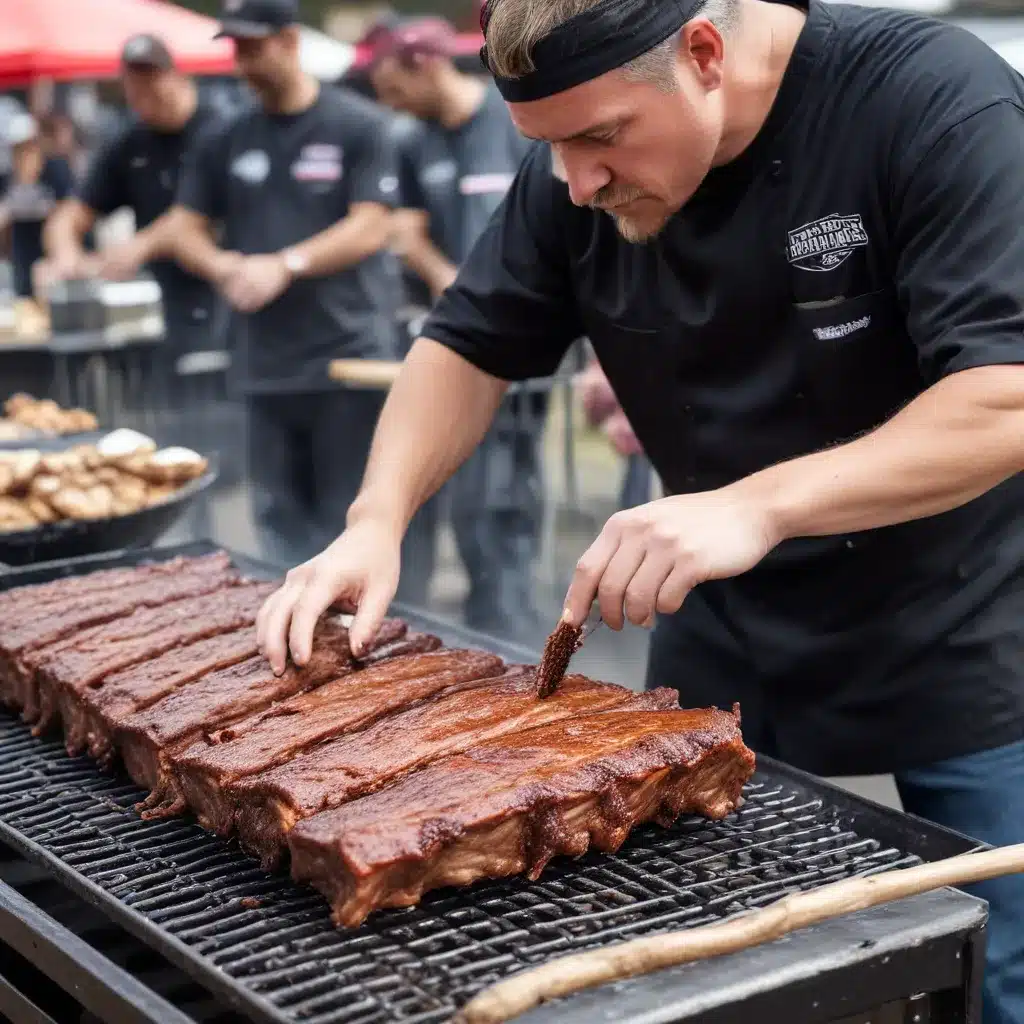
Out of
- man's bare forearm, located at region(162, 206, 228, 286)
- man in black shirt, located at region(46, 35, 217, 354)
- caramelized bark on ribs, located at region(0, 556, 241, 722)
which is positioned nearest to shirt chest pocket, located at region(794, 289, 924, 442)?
caramelized bark on ribs, located at region(0, 556, 241, 722)

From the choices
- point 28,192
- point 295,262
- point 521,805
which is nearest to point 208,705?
point 521,805

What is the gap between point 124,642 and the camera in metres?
3.34

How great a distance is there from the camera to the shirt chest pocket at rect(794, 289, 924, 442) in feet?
9.39

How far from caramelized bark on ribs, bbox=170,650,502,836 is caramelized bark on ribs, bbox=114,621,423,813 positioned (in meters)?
0.05

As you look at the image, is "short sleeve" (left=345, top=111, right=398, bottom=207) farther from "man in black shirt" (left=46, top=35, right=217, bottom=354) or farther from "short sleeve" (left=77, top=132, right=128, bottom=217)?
"short sleeve" (left=77, top=132, right=128, bottom=217)

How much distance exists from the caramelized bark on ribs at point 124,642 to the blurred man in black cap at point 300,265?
442 cm

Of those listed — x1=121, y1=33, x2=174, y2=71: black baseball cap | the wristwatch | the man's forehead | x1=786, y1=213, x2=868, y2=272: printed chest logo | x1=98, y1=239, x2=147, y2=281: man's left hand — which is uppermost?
x1=121, y1=33, x2=174, y2=71: black baseball cap

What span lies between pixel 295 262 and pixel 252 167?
0.78m

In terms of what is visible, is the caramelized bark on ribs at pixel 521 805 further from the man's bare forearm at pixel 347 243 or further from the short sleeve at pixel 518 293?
the man's bare forearm at pixel 347 243

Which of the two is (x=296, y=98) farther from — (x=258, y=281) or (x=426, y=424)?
(x=426, y=424)

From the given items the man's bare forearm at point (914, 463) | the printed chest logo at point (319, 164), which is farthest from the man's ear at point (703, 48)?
the printed chest logo at point (319, 164)

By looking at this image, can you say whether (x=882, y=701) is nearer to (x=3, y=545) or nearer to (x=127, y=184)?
(x=3, y=545)

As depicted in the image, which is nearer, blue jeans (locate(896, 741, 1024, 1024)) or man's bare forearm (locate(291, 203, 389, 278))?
blue jeans (locate(896, 741, 1024, 1024))

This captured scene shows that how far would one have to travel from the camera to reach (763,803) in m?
2.76
